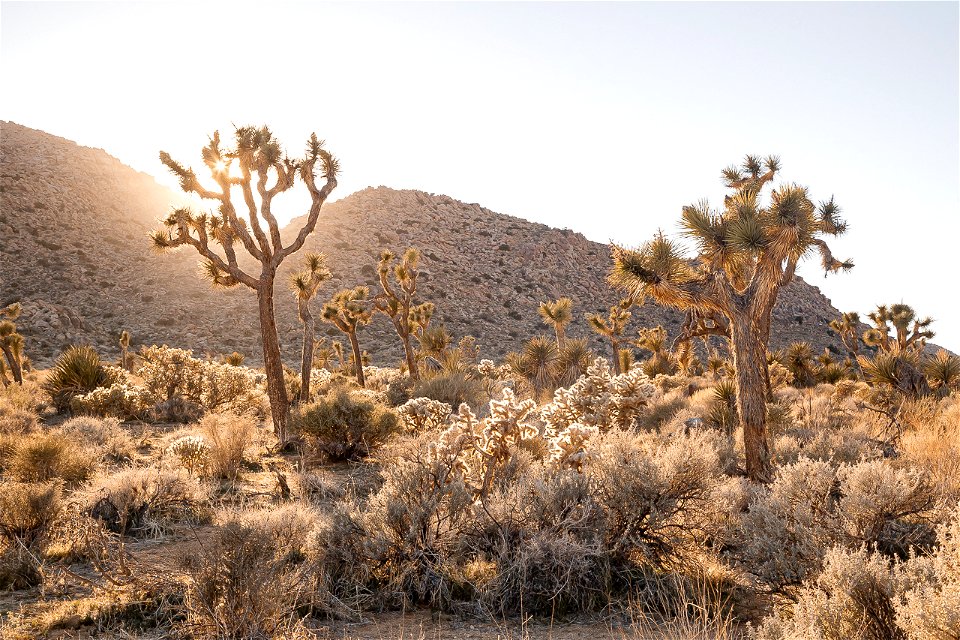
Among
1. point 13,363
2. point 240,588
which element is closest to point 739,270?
point 240,588

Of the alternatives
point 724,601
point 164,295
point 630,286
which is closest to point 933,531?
point 724,601

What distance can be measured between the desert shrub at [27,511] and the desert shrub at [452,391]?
37.2ft

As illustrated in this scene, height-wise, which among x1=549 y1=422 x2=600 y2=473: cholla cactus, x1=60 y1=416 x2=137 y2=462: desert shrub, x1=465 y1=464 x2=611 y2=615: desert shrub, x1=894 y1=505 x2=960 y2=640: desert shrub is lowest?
x1=60 y1=416 x2=137 y2=462: desert shrub

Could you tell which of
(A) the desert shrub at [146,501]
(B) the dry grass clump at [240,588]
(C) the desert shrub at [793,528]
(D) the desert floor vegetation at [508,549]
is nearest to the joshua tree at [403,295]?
(A) the desert shrub at [146,501]

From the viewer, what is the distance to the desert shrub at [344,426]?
39.2 ft

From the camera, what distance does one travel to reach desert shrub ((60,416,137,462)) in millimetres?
10992

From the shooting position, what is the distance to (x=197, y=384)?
719 inches

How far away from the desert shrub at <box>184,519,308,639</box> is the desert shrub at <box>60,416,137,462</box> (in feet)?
24.9

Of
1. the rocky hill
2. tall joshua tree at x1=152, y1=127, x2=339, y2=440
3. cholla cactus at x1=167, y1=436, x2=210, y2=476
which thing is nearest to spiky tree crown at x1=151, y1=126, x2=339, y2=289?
tall joshua tree at x1=152, y1=127, x2=339, y2=440

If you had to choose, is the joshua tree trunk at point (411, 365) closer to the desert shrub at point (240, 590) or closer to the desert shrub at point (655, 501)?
the desert shrub at point (655, 501)

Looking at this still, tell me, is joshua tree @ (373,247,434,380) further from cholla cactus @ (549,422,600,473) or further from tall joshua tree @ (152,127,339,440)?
cholla cactus @ (549,422,600,473)

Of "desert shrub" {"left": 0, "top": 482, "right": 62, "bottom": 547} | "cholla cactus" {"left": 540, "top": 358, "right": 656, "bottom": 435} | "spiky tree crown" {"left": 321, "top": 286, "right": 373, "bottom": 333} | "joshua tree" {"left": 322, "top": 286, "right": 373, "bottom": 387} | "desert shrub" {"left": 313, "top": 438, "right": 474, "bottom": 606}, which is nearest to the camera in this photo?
"desert shrub" {"left": 313, "top": 438, "right": 474, "bottom": 606}

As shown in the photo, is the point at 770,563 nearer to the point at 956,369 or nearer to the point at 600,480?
the point at 600,480

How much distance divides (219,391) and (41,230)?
3648 cm
